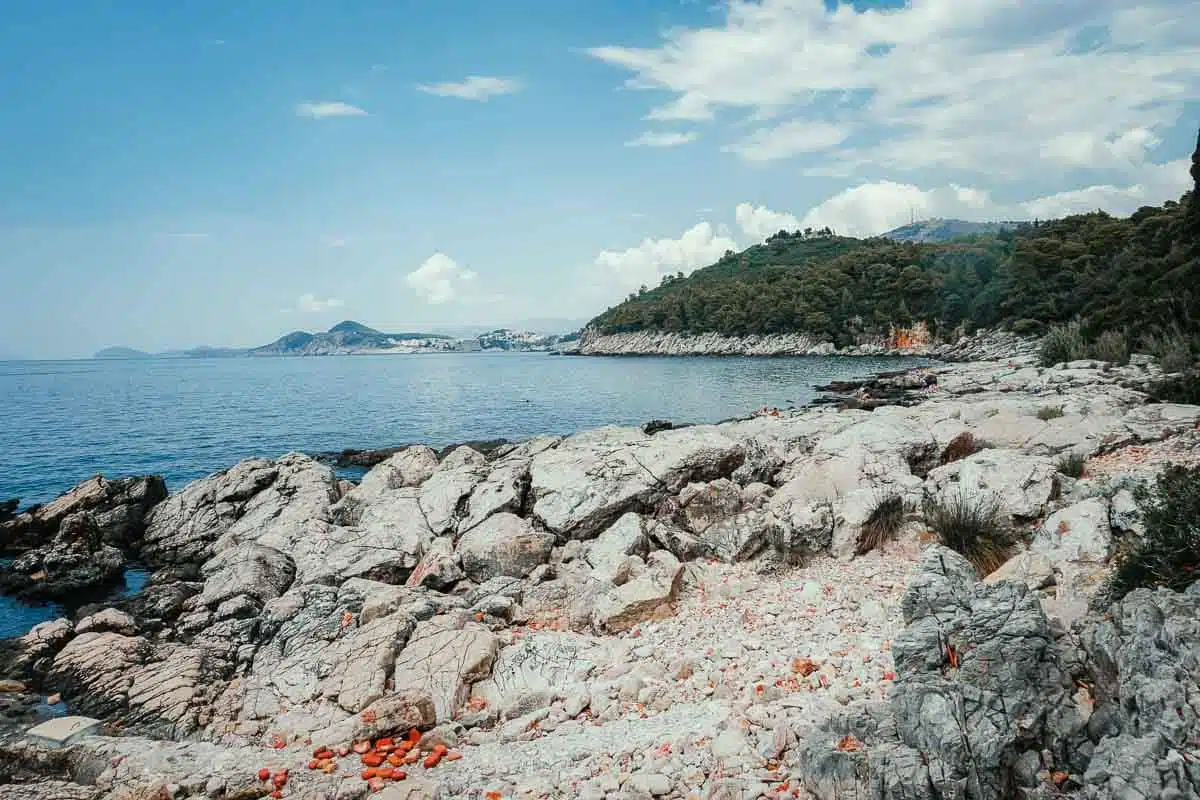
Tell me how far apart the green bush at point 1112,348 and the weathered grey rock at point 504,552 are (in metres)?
30.6

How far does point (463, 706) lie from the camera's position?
845cm

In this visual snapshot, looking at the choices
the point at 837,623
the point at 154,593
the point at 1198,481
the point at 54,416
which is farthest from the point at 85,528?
the point at 54,416

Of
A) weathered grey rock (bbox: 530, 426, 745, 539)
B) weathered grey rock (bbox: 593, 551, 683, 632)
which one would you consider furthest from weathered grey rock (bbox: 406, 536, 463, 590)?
weathered grey rock (bbox: 593, 551, 683, 632)

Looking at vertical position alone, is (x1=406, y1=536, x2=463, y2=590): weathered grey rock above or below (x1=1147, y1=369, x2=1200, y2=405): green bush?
below

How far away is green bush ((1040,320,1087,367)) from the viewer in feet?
120

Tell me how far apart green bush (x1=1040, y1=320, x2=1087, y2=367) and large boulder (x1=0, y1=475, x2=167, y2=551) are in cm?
4377

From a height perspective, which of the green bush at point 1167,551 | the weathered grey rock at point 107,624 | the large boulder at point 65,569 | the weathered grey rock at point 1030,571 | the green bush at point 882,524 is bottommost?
the large boulder at point 65,569

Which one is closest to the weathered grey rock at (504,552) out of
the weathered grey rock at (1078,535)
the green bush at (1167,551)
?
the weathered grey rock at (1078,535)

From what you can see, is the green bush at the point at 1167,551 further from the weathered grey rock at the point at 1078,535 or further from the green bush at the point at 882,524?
the green bush at the point at 882,524

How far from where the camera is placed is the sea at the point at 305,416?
32188 mm

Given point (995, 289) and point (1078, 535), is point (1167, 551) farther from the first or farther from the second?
point (995, 289)

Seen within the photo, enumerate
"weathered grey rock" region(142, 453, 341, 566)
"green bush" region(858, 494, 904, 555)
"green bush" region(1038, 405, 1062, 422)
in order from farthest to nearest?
1. "weathered grey rock" region(142, 453, 341, 566)
2. "green bush" region(1038, 405, 1062, 422)
3. "green bush" region(858, 494, 904, 555)

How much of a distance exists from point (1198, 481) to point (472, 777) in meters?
8.23

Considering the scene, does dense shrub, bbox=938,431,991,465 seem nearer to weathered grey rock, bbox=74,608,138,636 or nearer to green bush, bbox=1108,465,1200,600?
green bush, bbox=1108,465,1200,600
